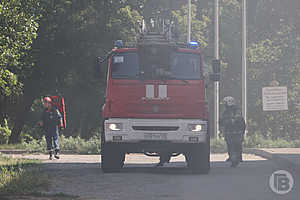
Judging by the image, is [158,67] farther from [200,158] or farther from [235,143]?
[235,143]

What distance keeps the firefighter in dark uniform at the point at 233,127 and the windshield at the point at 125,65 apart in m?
3.76

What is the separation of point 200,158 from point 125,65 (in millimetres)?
2662

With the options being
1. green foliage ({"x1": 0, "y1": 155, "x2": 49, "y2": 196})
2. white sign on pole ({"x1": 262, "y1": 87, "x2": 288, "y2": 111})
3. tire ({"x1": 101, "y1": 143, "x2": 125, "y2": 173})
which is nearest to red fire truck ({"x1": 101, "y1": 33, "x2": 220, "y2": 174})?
tire ({"x1": 101, "y1": 143, "x2": 125, "y2": 173})

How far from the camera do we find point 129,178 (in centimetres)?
1645

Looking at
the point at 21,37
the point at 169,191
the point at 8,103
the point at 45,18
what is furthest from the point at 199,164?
the point at 8,103

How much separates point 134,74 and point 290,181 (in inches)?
162

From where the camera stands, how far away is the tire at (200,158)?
17703mm

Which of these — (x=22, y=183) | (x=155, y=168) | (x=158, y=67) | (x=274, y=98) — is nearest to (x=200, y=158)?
(x=158, y=67)

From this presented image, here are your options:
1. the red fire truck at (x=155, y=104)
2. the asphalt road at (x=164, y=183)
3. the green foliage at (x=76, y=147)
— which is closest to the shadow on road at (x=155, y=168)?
the asphalt road at (x=164, y=183)

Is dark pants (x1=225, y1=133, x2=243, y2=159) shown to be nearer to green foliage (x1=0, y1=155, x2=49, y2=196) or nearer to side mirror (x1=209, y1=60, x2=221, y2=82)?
side mirror (x1=209, y1=60, x2=221, y2=82)

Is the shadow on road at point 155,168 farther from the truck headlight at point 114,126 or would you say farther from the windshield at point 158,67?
the windshield at point 158,67

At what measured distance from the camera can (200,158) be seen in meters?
17.8

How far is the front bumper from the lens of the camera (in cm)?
1719

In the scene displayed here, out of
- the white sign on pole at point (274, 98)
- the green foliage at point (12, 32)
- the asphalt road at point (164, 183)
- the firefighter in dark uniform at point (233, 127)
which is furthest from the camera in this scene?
the white sign on pole at point (274, 98)
